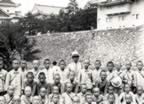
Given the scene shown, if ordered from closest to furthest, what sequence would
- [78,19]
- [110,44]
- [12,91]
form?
[12,91], [110,44], [78,19]

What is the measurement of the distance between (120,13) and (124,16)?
352mm

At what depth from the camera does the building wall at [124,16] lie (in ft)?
83.0

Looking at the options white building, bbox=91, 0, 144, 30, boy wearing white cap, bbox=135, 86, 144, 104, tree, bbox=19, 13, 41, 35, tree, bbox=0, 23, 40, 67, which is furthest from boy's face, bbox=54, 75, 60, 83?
tree, bbox=19, 13, 41, 35

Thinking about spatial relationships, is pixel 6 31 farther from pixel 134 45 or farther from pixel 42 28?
pixel 42 28

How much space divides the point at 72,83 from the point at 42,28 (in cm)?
2355

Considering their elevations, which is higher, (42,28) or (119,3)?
(119,3)

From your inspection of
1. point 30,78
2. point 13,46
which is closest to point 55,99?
point 30,78

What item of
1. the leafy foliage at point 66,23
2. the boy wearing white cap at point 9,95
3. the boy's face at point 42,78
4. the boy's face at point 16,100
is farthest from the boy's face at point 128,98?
the leafy foliage at point 66,23

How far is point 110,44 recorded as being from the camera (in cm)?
1930

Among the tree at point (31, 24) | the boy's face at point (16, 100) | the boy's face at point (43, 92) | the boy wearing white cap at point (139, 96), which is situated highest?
the boy's face at point (43, 92)

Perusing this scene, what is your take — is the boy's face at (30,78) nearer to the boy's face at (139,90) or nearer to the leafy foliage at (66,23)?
the boy's face at (139,90)

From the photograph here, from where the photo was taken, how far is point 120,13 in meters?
26.7

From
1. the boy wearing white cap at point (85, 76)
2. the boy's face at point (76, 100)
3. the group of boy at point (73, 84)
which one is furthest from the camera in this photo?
the boy wearing white cap at point (85, 76)

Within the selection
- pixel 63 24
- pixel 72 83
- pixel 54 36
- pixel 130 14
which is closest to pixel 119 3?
pixel 130 14
